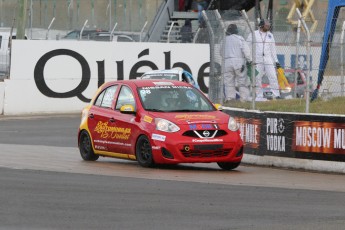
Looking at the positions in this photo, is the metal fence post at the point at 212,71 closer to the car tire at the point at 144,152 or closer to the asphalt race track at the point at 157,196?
the asphalt race track at the point at 157,196

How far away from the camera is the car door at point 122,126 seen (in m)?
17.9

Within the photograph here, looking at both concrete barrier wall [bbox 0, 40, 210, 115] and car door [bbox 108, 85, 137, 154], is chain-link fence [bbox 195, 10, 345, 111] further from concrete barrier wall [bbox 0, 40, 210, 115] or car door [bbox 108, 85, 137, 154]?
concrete barrier wall [bbox 0, 40, 210, 115]

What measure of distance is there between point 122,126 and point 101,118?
0.78m

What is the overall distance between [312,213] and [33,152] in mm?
9812

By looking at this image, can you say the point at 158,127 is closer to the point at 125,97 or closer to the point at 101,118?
the point at 125,97

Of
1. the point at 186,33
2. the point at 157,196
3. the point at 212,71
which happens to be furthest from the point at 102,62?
the point at 157,196

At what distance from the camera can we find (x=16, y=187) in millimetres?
14297

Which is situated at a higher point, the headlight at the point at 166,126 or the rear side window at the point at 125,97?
the rear side window at the point at 125,97

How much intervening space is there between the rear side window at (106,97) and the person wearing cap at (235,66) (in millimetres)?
2262

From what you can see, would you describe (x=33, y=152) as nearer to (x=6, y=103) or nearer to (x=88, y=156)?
(x=88, y=156)

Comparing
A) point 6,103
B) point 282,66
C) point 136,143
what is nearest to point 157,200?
point 136,143

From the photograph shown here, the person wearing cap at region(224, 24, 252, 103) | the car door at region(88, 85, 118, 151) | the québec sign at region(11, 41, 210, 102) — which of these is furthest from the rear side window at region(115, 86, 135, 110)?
the québec sign at region(11, 41, 210, 102)

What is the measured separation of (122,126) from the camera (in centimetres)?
1809

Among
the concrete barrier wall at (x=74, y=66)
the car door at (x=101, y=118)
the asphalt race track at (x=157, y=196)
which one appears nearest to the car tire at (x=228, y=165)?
the asphalt race track at (x=157, y=196)
